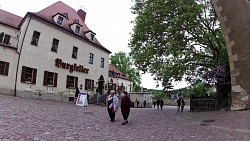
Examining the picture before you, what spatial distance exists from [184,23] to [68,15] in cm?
2134

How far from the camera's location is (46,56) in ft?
86.2

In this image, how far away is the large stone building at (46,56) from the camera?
23.4m

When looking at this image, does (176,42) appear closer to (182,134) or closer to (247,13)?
(247,13)

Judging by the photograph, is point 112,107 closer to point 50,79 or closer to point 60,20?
point 50,79

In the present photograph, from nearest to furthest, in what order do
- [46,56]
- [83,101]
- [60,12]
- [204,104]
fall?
[204,104]
[83,101]
[46,56]
[60,12]

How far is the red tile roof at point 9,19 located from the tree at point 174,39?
49.5 feet

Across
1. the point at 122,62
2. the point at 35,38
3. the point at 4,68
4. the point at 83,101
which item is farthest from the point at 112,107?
the point at 122,62

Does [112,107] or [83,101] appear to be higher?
[112,107]

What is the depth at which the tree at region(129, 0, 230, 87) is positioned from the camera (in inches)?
672

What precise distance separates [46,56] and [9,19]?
7621mm

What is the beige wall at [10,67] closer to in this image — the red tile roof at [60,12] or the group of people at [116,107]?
the red tile roof at [60,12]

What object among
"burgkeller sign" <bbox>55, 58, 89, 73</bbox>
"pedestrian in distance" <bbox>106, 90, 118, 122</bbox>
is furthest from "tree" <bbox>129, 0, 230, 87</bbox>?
"burgkeller sign" <bbox>55, 58, 89, 73</bbox>

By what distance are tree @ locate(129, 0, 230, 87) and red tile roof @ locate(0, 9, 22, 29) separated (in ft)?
49.5

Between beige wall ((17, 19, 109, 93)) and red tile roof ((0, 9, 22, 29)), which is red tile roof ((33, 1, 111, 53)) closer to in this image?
beige wall ((17, 19, 109, 93))
